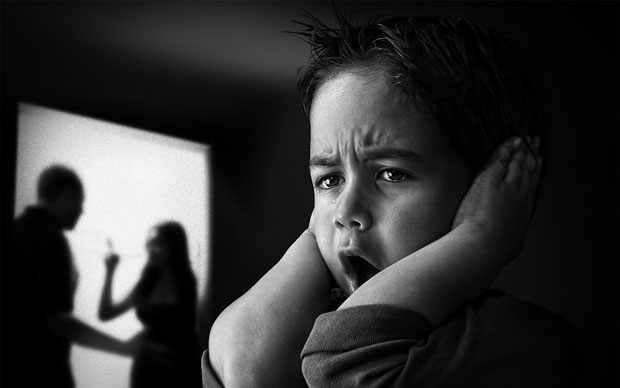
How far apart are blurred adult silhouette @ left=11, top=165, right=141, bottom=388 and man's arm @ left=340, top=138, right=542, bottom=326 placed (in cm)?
79

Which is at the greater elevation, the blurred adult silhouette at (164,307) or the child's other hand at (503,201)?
the child's other hand at (503,201)

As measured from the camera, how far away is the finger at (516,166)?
0.43 metres

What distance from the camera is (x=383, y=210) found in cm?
40

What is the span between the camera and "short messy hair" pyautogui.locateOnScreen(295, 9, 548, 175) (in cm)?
42

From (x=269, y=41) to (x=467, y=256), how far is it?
77 centimetres

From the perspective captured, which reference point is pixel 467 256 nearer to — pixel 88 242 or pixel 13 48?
pixel 88 242

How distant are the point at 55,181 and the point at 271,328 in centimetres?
81

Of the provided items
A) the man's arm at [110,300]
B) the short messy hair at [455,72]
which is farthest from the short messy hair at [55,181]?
the short messy hair at [455,72]

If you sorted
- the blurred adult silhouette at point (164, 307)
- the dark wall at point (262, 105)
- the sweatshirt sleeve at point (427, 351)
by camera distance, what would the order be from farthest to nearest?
the blurred adult silhouette at point (164, 307) → the dark wall at point (262, 105) → the sweatshirt sleeve at point (427, 351)

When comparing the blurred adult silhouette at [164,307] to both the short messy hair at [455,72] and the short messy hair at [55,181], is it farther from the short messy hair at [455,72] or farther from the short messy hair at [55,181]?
the short messy hair at [455,72]

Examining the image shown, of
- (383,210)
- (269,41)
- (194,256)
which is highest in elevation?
(269,41)

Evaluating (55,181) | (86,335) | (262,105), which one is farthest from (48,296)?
(262,105)

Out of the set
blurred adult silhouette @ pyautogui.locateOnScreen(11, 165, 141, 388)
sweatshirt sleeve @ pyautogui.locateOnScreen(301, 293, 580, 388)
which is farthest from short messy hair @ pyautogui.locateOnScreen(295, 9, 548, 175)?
blurred adult silhouette @ pyautogui.locateOnScreen(11, 165, 141, 388)

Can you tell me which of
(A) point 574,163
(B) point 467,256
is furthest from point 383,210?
(A) point 574,163
